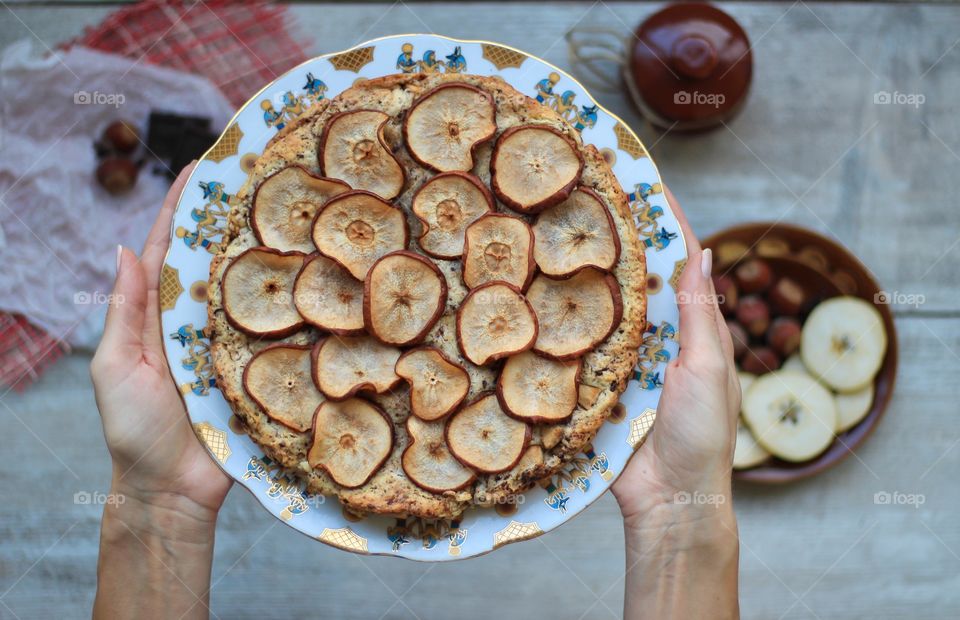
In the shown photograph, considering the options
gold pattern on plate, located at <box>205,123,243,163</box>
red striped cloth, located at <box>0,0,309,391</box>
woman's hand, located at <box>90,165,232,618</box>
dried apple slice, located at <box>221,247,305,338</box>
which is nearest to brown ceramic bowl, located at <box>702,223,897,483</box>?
dried apple slice, located at <box>221,247,305,338</box>

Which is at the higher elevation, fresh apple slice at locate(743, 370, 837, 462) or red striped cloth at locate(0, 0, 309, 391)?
red striped cloth at locate(0, 0, 309, 391)

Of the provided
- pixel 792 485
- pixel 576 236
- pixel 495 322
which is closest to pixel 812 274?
pixel 792 485

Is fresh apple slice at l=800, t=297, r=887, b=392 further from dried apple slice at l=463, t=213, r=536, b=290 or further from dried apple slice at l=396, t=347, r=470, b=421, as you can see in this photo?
dried apple slice at l=396, t=347, r=470, b=421

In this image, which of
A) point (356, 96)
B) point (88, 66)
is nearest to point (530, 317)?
point (356, 96)

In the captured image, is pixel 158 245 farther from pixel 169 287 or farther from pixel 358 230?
pixel 358 230

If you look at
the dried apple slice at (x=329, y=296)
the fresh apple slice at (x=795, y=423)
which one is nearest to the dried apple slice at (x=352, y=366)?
the dried apple slice at (x=329, y=296)

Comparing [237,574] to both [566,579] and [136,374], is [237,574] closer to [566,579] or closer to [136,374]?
[136,374]

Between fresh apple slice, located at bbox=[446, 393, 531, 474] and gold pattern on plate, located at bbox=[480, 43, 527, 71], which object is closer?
fresh apple slice, located at bbox=[446, 393, 531, 474]
